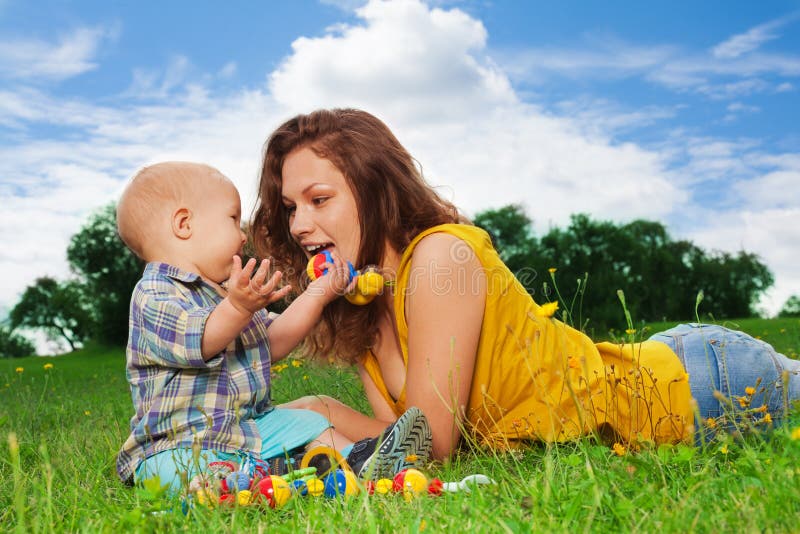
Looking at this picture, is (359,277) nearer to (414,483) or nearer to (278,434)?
(278,434)

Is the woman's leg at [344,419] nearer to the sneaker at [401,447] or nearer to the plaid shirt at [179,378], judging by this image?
→ the plaid shirt at [179,378]

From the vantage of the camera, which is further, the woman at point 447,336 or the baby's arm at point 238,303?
the woman at point 447,336

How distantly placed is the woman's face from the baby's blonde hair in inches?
15.8

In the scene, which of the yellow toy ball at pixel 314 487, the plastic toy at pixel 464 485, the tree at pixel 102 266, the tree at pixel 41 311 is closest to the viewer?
the plastic toy at pixel 464 485

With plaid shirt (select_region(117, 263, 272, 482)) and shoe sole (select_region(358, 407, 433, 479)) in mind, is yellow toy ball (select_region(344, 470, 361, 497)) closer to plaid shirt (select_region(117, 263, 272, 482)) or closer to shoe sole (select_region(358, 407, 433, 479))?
shoe sole (select_region(358, 407, 433, 479))

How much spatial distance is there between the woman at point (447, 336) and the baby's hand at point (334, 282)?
119 millimetres

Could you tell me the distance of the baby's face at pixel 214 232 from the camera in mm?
3010

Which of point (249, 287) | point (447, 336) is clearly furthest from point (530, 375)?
point (249, 287)

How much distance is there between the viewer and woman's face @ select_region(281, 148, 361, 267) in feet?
10.5

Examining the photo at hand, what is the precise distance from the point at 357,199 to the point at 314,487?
4.67 ft

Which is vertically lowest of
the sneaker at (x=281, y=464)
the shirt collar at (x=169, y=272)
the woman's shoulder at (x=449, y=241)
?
the sneaker at (x=281, y=464)

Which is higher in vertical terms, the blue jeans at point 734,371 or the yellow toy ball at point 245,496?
the blue jeans at point 734,371

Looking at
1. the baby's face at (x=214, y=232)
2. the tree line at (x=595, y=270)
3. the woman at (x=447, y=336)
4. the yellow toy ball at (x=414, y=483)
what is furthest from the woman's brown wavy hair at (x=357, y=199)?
the tree line at (x=595, y=270)

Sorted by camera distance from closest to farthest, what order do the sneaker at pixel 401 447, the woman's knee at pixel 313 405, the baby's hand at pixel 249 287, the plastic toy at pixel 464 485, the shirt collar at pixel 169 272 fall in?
the plastic toy at pixel 464 485
the sneaker at pixel 401 447
the baby's hand at pixel 249 287
the shirt collar at pixel 169 272
the woman's knee at pixel 313 405
